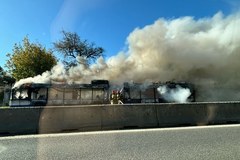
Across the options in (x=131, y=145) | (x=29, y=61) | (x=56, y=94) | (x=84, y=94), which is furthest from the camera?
(x=29, y=61)

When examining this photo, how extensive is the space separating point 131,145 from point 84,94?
15.7 meters

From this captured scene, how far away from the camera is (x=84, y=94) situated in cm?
2323

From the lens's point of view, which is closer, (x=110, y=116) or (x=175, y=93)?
(x=110, y=116)

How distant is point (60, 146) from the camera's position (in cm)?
780

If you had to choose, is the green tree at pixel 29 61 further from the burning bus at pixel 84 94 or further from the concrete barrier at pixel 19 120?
the concrete barrier at pixel 19 120

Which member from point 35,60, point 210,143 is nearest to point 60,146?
point 210,143

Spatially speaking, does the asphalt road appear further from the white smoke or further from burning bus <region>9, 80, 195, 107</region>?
the white smoke

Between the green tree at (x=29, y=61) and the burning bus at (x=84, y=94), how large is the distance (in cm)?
1521

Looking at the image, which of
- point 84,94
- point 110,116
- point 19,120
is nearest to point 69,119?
point 110,116

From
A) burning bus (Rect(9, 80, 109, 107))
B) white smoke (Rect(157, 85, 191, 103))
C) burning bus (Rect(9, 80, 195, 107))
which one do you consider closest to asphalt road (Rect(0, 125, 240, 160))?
burning bus (Rect(9, 80, 195, 107))

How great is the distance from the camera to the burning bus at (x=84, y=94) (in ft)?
73.9

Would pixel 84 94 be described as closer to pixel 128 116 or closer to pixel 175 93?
pixel 175 93

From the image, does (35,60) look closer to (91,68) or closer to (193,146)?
(91,68)

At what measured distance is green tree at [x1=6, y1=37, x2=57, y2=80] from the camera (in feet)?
125
